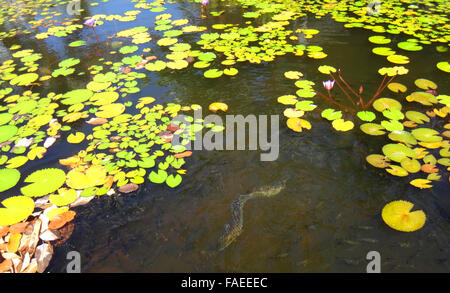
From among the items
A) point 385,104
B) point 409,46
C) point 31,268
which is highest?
point 409,46

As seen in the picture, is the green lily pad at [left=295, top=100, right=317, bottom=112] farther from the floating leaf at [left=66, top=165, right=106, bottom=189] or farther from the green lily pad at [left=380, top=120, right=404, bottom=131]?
the floating leaf at [left=66, top=165, right=106, bottom=189]

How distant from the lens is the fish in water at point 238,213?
178 cm

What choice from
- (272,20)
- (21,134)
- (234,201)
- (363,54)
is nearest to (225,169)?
(234,201)

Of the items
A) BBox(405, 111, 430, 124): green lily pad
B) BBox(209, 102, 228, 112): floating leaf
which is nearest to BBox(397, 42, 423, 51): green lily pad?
BBox(405, 111, 430, 124): green lily pad

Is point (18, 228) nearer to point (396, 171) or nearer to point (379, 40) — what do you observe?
point (396, 171)

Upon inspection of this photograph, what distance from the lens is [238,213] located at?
1.91 meters

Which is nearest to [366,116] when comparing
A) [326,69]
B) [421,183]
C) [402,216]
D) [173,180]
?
[421,183]

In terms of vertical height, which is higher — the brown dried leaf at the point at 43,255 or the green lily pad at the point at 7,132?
the green lily pad at the point at 7,132

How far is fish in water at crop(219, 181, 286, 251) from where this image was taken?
1779 mm

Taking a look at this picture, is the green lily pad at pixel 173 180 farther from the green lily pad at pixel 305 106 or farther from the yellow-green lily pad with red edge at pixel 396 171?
the yellow-green lily pad with red edge at pixel 396 171

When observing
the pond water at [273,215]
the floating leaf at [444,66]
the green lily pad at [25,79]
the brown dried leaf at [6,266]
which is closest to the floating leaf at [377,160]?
the pond water at [273,215]

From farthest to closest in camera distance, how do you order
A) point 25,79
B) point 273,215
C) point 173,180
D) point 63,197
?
point 25,79 < point 173,180 < point 63,197 < point 273,215

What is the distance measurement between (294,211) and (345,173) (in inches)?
22.3
